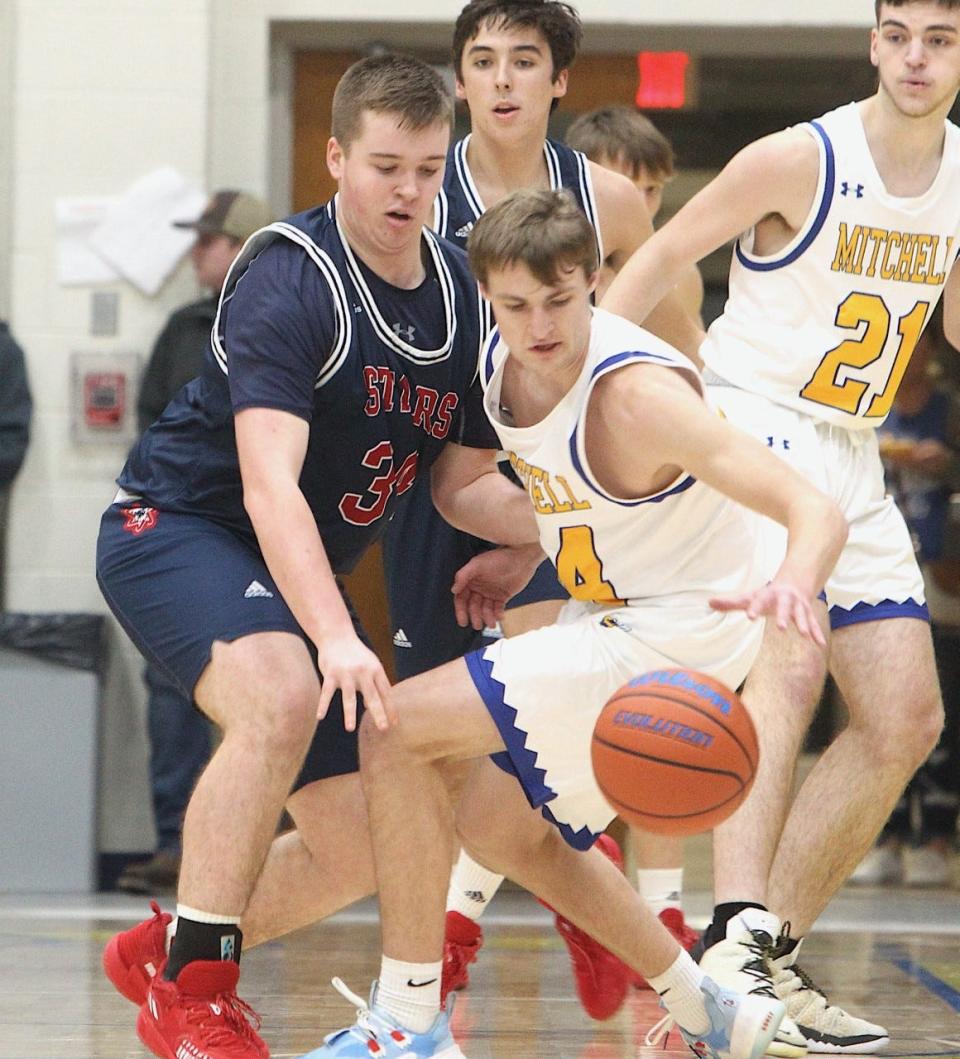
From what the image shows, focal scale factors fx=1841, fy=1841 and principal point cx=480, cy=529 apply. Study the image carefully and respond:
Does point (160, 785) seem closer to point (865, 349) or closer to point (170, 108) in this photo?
point (170, 108)

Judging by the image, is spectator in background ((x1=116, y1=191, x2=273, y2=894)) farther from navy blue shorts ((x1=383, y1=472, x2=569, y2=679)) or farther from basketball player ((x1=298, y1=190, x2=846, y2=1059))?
basketball player ((x1=298, y1=190, x2=846, y2=1059))

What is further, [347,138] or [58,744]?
[58,744]

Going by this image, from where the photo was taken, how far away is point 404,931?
316cm

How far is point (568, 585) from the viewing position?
3.30 m

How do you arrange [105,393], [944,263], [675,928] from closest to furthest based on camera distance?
[944,263], [675,928], [105,393]

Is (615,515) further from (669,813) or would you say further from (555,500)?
(669,813)

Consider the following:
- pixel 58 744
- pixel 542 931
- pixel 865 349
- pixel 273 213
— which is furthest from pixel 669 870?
pixel 273 213

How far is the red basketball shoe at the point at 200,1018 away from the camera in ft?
10.1

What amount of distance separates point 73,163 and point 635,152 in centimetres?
233

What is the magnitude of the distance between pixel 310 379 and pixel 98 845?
3615 millimetres

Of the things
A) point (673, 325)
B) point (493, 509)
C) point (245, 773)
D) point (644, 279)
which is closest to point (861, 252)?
point (644, 279)

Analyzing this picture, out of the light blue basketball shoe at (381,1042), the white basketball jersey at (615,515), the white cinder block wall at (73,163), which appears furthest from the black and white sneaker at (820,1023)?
the white cinder block wall at (73,163)

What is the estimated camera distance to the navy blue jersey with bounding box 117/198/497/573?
3.26 metres

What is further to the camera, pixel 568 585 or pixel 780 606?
pixel 568 585
